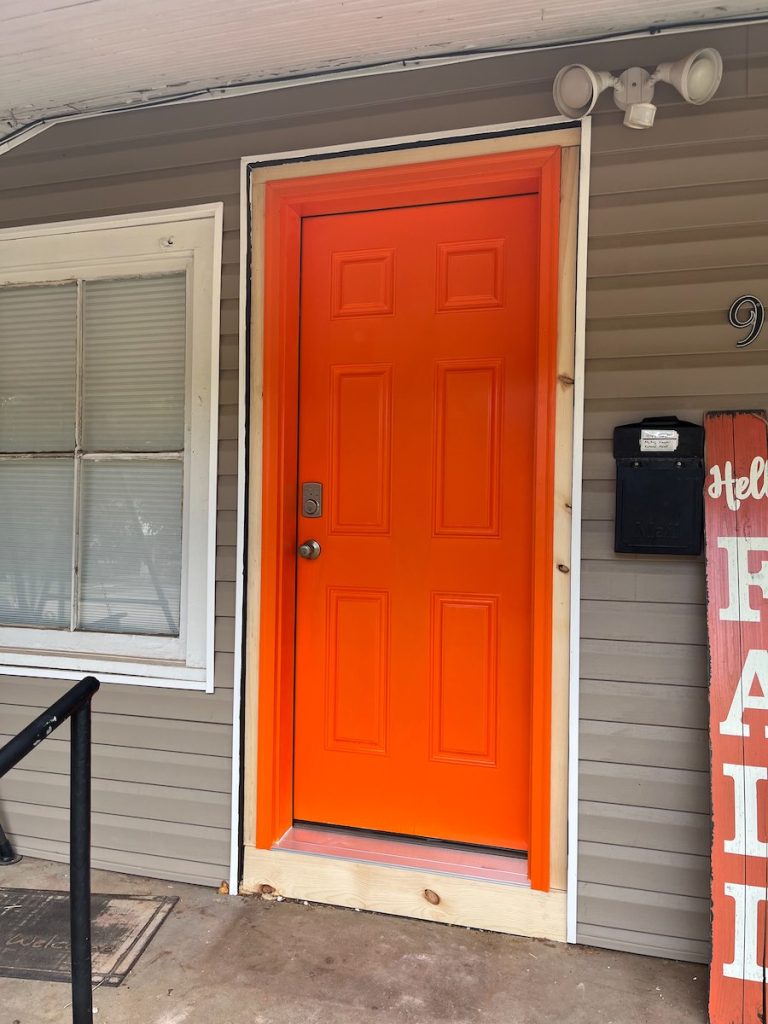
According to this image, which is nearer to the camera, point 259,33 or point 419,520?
point 259,33

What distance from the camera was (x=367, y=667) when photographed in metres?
2.30

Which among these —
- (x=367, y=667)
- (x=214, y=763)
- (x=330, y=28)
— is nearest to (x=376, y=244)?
(x=330, y=28)

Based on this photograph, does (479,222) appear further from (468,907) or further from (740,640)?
(468,907)

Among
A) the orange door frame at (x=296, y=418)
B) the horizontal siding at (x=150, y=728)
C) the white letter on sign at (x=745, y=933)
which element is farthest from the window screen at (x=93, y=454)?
the white letter on sign at (x=745, y=933)

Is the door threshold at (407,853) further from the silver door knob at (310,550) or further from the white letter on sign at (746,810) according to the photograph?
the silver door knob at (310,550)

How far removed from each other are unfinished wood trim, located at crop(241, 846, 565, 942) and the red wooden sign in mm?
448

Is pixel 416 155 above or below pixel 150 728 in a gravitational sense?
above

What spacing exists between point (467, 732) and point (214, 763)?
83cm

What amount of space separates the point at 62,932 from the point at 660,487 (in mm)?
2169

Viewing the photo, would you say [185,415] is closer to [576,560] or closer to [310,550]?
[310,550]

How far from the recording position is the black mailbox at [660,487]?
1.88m

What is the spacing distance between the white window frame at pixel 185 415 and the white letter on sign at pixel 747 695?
154 cm

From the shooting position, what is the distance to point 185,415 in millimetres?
2340

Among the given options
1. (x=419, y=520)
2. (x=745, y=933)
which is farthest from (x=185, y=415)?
(x=745, y=933)
